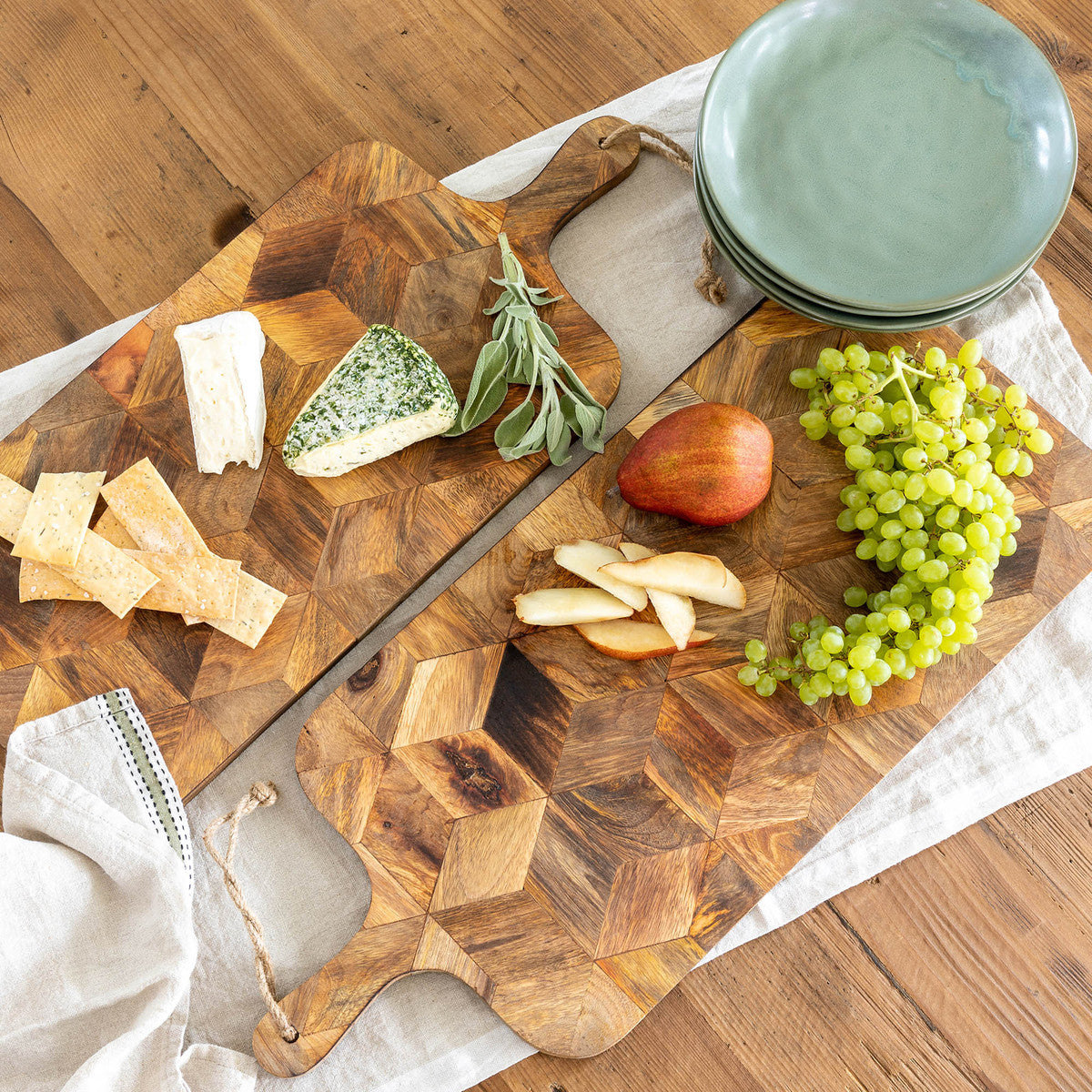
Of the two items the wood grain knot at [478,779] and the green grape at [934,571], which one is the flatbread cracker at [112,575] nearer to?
the wood grain knot at [478,779]

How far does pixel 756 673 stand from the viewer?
4.25 feet

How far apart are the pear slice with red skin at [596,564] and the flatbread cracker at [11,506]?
2.77 feet

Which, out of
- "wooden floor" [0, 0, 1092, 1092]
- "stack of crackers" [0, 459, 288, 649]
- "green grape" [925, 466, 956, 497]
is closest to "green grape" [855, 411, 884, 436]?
"green grape" [925, 466, 956, 497]

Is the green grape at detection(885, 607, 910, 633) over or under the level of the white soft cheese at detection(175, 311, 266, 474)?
under

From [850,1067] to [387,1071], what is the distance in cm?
72

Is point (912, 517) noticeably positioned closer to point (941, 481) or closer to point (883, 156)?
point (941, 481)

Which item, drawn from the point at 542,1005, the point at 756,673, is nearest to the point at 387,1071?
the point at 542,1005

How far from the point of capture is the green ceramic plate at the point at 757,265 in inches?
51.4

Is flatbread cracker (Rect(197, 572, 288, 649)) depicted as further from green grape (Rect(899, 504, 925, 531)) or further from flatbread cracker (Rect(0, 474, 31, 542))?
green grape (Rect(899, 504, 925, 531))

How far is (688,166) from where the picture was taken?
5.03 feet

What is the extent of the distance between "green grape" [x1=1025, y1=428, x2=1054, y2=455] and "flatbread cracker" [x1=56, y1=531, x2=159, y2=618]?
1.33 m

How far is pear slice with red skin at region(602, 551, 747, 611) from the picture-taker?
1.31 meters

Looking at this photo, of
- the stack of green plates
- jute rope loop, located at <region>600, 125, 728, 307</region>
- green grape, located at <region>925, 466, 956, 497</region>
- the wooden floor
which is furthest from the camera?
the wooden floor

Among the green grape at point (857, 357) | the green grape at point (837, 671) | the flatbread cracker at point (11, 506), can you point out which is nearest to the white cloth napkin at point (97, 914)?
the flatbread cracker at point (11, 506)
